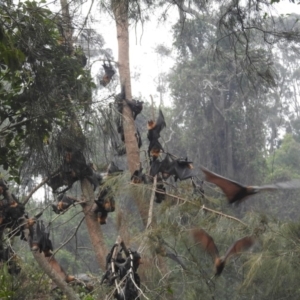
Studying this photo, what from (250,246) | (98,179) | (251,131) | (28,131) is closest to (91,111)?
(28,131)

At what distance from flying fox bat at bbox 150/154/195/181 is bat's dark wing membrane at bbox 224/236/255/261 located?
1.48m

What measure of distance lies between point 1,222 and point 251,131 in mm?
11690

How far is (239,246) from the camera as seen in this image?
3.72m

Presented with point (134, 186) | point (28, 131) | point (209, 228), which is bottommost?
point (209, 228)

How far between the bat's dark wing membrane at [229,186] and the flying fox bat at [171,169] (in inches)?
70.1

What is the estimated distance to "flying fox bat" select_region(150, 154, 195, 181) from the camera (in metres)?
5.18

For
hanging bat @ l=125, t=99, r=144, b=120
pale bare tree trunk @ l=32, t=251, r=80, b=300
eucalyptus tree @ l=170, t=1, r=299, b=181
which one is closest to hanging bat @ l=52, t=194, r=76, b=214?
pale bare tree trunk @ l=32, t=251, r=80, b=300

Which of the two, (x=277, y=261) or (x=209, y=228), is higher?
(x=209, y=228)

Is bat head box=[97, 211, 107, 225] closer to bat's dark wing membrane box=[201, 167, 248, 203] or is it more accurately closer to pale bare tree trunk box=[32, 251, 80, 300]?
pale bare tree trunk box=[32, 251, 80, 300]

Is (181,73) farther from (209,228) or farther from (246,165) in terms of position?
(209,228)

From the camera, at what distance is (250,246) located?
12.5 feet

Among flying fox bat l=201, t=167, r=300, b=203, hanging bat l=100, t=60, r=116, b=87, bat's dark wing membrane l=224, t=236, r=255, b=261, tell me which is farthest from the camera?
hanging bat l=100, t=60, r=116, b=87

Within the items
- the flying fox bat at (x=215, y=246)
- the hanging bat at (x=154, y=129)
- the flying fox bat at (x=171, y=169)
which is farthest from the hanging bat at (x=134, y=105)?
the flying fox bat at (x=215, y=246)

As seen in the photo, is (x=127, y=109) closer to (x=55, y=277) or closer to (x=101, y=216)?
(x=101, y=216)
